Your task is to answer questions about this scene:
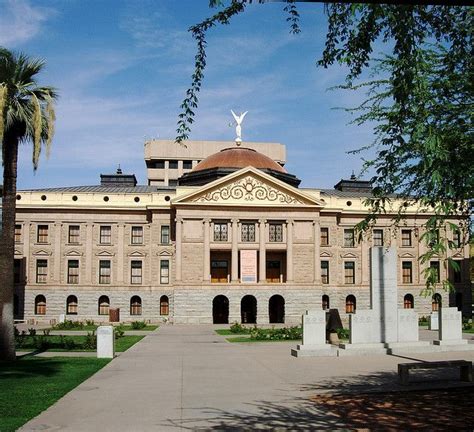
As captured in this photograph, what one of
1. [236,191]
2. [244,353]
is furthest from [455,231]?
[236,191]

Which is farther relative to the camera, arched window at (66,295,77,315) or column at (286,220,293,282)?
arched window at (66,295,77,315)

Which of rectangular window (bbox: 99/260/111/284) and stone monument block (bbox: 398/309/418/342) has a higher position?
rectangular window (bbox: 99/260/111/284)

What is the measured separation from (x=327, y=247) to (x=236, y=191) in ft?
40.2

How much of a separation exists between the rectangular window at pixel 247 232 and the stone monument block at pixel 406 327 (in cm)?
3527

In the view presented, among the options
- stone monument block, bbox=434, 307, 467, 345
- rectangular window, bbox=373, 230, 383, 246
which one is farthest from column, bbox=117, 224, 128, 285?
stone monument block, bbox=434, 307, 467, 345

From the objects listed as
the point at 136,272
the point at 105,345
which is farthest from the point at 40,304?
the point at 105,345

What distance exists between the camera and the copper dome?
67938 mm

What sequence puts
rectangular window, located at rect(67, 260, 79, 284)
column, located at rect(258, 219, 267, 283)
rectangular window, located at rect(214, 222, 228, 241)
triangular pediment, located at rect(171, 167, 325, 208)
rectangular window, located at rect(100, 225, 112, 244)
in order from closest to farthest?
1. column, located at rect(258, 219, 267, 283)
2. triangular pediment, located at rect(171, 167, 325, 208)
3. rectangular window, located at rect(214, 222, 228, 241)
4. rectangular window, located at rect(67, 260, 79, 284)
5. rectangular window, located at rect(100, 225, 112, 244)

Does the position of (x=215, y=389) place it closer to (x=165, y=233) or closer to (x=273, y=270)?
(x=273, y=270)

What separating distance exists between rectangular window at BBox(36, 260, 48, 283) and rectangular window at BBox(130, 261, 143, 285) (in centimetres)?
883

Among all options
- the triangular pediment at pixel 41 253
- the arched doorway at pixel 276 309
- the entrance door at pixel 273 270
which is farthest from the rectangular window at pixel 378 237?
the triangular pediment at pixel 41 253

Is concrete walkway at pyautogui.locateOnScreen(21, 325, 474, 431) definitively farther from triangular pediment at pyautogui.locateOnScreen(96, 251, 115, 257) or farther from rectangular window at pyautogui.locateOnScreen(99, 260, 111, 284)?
triangular pediment at pyautogui.locateOnScreen(96, 251, 115, 257)

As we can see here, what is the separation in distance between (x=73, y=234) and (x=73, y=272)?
→ 4.02m

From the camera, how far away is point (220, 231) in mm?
61125
